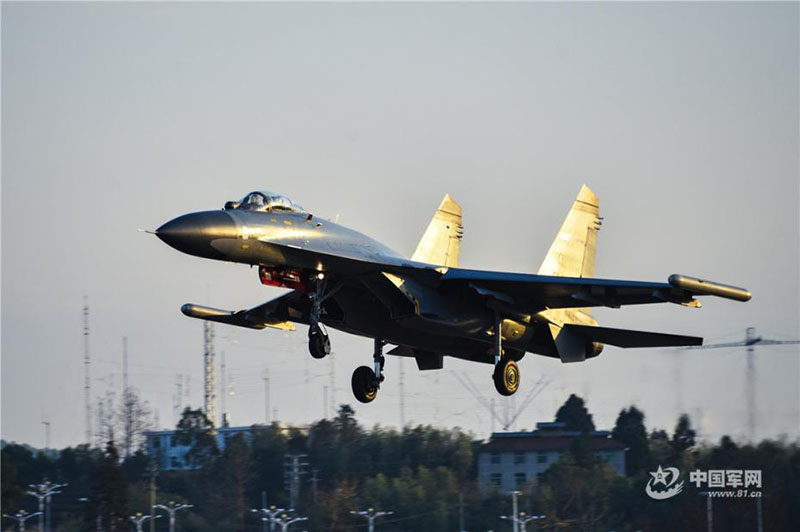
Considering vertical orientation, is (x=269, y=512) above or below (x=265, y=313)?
below

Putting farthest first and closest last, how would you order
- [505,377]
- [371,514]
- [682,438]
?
1. [371,514]
2. [682,438]
3. [505,377]

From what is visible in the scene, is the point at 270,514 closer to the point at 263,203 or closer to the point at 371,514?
the point at 371,514

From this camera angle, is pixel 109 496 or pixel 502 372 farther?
pixel 109 496

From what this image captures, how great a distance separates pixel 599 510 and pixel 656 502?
353 centimetres

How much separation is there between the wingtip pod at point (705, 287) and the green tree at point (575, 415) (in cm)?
4042

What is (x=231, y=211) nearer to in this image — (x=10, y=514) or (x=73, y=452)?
(x=10, y=514)

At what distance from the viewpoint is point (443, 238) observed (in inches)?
1190

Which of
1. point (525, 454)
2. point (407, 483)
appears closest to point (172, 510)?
point (407, 483)

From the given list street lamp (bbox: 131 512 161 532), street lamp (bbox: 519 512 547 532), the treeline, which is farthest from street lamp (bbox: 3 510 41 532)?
street lamp (bbox: 519 512 547 532)

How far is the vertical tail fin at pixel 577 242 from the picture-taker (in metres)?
29.5

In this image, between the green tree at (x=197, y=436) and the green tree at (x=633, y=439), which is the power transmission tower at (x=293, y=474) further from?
the green tree at (x=633, y=439)

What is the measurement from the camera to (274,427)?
214 ft

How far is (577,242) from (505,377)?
5774 mm

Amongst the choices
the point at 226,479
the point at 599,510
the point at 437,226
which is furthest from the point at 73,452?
the point at 437,226
